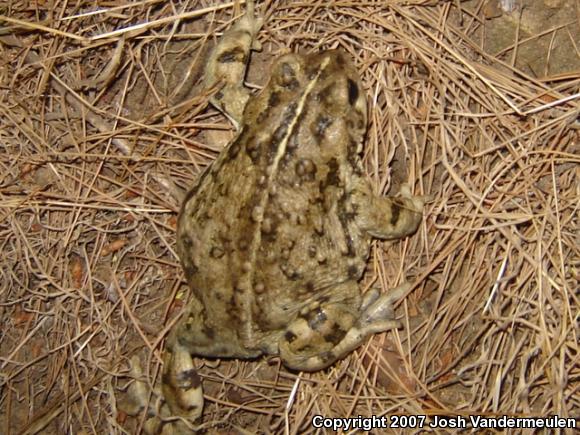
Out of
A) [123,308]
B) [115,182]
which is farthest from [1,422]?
[115,182]

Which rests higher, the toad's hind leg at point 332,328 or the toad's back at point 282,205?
the toad's back at point 282,205

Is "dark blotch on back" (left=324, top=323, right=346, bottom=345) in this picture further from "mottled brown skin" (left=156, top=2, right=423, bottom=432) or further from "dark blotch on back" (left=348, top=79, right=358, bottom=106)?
"dark blotch on back" (left=348, top=79, right=358, bottom=106)

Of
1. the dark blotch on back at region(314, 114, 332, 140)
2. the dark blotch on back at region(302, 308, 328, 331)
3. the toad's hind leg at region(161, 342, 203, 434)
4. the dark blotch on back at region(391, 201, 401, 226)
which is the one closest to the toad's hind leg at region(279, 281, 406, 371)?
the dark blotch on back at region(302, 308, 328, 331)

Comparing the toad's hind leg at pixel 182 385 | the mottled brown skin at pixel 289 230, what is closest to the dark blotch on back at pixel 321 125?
the mottled brown skin at pixel 289 230

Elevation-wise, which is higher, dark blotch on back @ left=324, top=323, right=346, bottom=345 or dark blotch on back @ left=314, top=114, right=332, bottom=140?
dark blotch on back @ left=314, top=114, right=332, bottom=140

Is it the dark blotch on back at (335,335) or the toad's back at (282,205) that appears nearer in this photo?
the toad's back at (282,205)

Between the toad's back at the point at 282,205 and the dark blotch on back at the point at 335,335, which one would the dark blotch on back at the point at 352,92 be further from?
the dark blotch on back at the point at 335,335

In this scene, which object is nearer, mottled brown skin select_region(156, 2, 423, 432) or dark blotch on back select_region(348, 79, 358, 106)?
mottled brown skin select_region(156, 2, 423, 432)

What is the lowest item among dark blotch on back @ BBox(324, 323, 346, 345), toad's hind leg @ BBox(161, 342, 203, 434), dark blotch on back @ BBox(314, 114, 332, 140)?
toad's hind leg @ BBox(161, 342, 203, 434)

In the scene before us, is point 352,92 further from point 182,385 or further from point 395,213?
point 182,385
